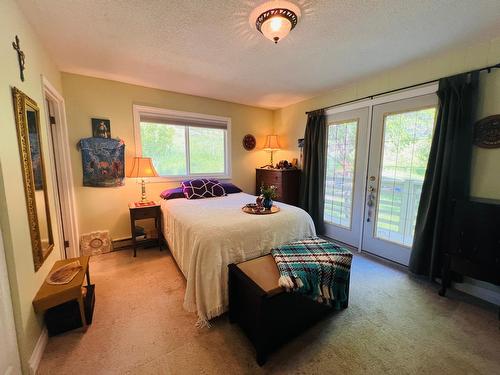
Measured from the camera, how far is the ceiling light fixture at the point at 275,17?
147 cm

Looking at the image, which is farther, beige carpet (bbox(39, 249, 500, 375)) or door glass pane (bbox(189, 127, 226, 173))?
door glass pane (bbox(189, 127, 226, 173))

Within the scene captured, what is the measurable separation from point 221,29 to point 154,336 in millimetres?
2507

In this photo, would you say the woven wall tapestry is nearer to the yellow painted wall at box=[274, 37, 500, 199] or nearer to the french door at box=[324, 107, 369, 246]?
the french door at box=[324, 107, 369, 246]

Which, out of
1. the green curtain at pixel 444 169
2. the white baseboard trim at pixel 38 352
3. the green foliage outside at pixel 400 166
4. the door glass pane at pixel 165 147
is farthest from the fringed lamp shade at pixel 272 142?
the white baseboard trim at pixel 38 352

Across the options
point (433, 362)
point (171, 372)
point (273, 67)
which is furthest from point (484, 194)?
point (171, 372)

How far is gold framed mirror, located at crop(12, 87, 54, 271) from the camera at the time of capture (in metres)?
1.43

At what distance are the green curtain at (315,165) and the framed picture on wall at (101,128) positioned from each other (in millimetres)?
3024

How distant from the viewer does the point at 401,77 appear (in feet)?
8.21

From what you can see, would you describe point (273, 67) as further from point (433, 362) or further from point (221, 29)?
point (433, 362)

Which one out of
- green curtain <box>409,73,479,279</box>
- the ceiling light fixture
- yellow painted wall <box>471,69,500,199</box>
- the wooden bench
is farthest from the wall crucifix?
yellow painted wall <box>471,69,500,199</box>

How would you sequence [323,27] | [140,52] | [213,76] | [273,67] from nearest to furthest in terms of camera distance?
[323,27] → [140,52] → [273,67] → [213,76]

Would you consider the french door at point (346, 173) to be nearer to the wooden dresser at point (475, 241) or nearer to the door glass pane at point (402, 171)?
the door glass pane at point (402, 171)

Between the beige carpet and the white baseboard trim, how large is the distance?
0.13 ft

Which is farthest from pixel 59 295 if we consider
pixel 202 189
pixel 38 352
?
pixel 202 189
